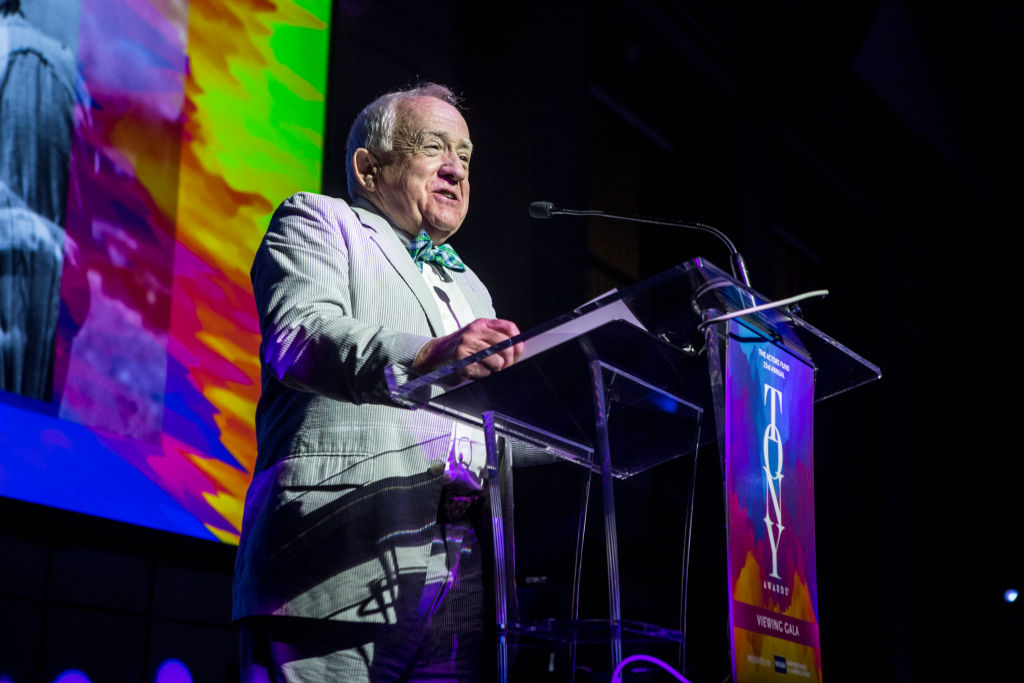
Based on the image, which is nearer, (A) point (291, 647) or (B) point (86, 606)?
(A) point (291, 647)

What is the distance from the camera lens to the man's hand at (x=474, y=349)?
1416 millimetres

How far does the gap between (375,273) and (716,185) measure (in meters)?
3.51

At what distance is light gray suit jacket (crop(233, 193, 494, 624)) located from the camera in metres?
1.52

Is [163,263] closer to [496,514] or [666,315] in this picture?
[496,514]

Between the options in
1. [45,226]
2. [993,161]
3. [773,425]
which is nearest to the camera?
[773,425]

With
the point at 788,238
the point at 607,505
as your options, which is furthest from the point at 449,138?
the point at 788,238

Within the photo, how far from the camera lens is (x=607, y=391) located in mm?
1498

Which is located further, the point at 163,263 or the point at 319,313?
the point at 163,263

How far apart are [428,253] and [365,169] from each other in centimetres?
24

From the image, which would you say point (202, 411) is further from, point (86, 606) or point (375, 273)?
point (375, 273)

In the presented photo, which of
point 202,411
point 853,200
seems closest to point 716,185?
point 853,200

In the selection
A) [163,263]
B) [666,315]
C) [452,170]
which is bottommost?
[666,315]

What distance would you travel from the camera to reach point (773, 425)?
1.49m

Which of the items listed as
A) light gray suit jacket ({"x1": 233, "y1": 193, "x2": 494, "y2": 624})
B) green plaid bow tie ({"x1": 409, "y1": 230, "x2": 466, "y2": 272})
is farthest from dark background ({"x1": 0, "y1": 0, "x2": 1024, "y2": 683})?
green plaid bow tie ({"x1": 409, "y1": 230, "x2": 466, "y2": 272})
